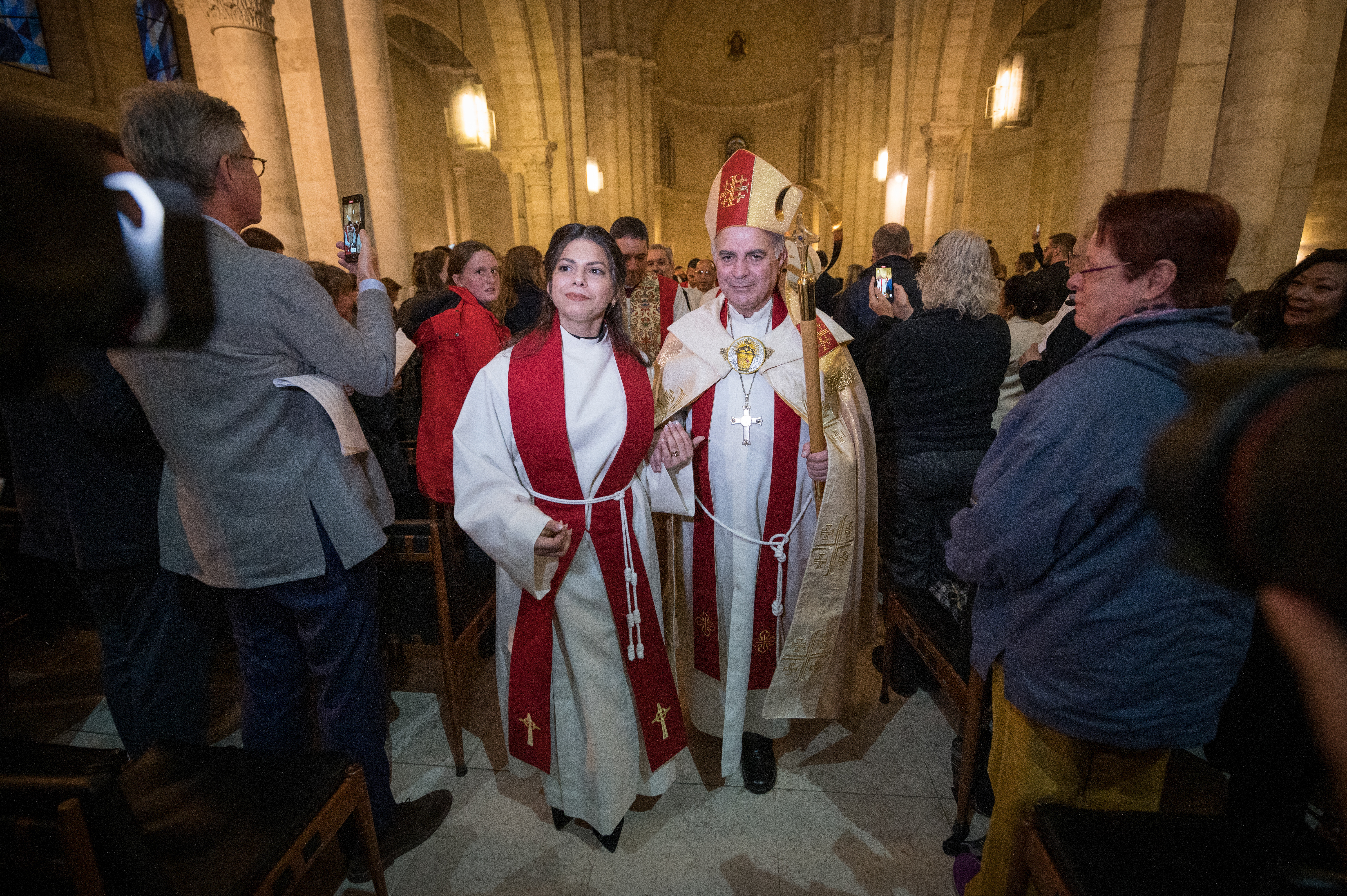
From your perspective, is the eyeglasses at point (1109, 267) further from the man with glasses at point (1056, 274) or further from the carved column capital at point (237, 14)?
the carved column capital at point (237, 14)

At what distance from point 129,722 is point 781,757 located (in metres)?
2.57

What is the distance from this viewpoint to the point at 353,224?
6.46 feet

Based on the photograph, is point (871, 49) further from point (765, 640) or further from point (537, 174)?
point (765, 640)

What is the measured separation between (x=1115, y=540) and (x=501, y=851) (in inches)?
88.1

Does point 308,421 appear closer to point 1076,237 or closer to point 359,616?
point 359,616

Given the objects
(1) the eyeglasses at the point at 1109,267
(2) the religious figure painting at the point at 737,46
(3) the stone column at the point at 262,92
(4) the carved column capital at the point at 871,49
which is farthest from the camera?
(2) the religious figure painting at the point at 737,46

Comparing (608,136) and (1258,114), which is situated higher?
(608,136)

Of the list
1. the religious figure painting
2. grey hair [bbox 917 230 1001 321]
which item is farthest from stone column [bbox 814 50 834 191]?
grey hair [bbox 917 230 1001 321]

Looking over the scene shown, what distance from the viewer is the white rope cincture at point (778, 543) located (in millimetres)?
2279

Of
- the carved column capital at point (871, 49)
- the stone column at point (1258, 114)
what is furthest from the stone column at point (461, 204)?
the stone column at point (1258, 114)

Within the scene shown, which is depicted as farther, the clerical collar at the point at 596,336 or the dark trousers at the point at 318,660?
the clerical collar at the point at 596,336

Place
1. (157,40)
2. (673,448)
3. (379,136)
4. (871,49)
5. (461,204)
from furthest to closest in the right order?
1. (461,204)
2. (871,49)
3. (157,40)
4. (379,136)
5. (673,448)

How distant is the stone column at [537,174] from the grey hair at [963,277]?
10.3 metres

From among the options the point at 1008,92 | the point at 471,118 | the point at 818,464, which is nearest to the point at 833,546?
the point at 818,464
